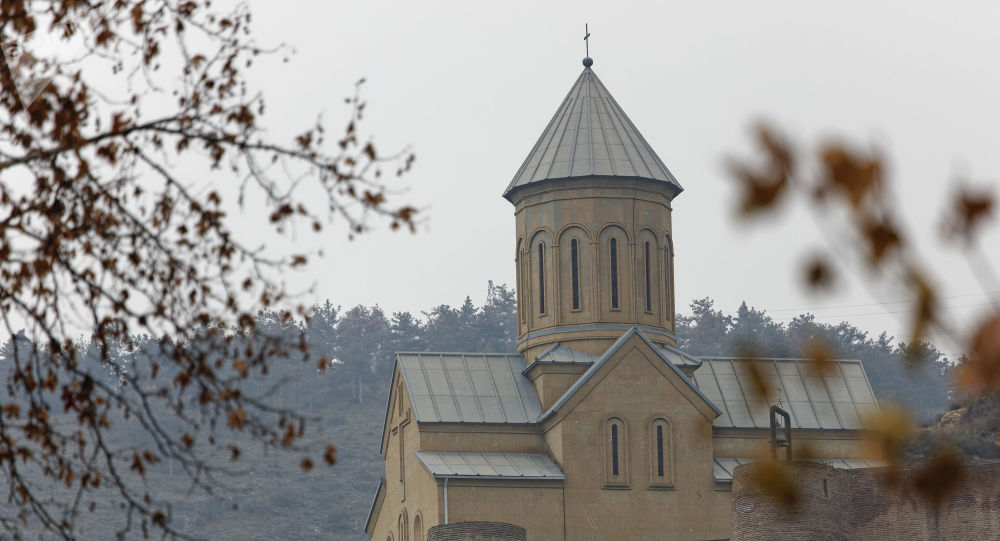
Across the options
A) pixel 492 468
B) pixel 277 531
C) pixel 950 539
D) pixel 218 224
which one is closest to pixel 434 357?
pixel 492 468

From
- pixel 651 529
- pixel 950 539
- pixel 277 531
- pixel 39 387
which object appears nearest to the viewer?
pixel 39 387

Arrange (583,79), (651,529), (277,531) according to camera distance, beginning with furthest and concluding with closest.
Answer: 1. (277,531)
2. (583,79)
3. (651,529)

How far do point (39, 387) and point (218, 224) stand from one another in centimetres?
107

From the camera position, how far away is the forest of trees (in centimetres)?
6275

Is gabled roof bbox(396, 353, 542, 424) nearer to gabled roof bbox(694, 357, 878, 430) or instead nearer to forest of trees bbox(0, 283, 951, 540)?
gabled roof bbox(694, 357, 878, 430)

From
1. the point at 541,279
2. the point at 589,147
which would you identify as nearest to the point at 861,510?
the point at 541,279

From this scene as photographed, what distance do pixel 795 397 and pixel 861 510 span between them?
5596mm

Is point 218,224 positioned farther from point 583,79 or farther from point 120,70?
point 583,79

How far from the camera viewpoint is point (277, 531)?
201 ft

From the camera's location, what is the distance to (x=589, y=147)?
28.4 meters

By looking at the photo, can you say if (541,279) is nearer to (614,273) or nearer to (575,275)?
(575,275)

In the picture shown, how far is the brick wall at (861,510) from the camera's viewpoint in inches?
860

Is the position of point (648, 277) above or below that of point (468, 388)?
above

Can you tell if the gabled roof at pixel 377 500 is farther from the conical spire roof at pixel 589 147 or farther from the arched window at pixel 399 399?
the conical spire roof at pixel 589 147
